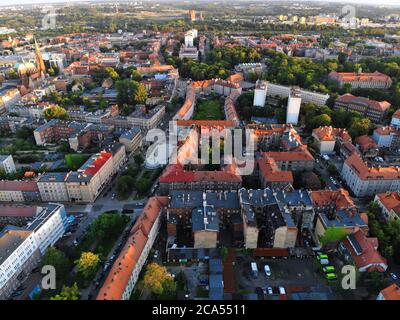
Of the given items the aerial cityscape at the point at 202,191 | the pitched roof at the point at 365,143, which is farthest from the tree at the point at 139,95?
the pitched roof at the point at 365,143

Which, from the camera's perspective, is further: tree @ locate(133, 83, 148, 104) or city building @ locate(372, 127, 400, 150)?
tree @ locate(133, 83, 148, 104)


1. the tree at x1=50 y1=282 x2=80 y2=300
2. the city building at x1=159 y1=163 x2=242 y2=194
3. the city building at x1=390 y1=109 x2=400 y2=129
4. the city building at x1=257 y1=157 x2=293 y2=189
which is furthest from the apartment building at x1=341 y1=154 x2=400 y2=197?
the tree at x1=50 y1=282 x2=80 y2=300

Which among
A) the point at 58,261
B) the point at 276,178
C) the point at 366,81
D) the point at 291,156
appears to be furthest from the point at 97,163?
the point at 366,81

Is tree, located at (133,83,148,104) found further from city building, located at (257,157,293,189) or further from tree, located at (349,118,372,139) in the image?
tree, located at (349,118,372,139)

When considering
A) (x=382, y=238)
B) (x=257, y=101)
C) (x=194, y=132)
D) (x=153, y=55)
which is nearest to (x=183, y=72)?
(x=153, y=55)

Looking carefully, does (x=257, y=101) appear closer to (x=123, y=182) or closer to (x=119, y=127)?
(x=119, y=127)

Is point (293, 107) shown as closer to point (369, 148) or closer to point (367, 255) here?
point (369, 148)
